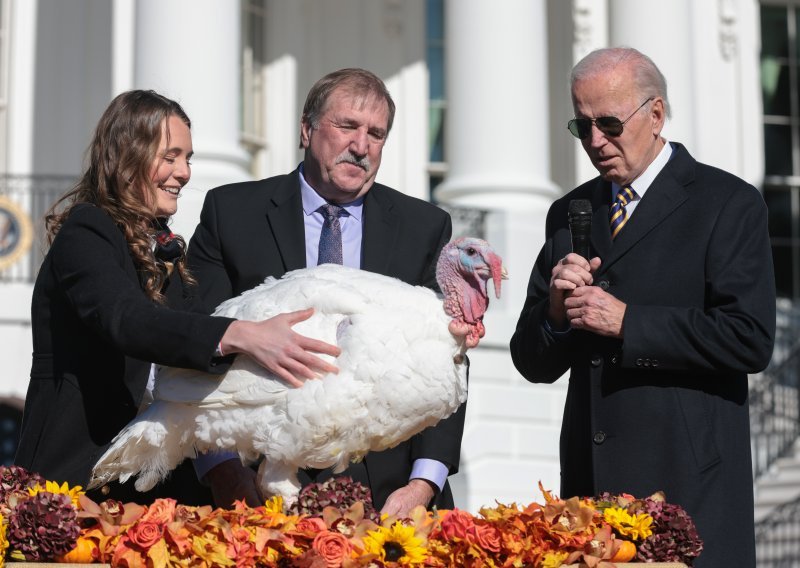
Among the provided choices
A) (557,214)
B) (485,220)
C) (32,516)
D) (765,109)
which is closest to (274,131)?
(485,220)

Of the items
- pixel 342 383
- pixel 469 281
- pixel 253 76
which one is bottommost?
pixel 342 383

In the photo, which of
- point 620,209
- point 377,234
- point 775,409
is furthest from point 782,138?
point 377,234

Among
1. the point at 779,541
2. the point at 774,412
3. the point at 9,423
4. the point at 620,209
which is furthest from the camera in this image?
the point at 9,423

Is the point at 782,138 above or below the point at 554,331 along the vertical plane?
above

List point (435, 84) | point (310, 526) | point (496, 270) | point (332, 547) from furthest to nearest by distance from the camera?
point (435, 84) → point (496, 270) → point (310, 526) → point (332, 547)

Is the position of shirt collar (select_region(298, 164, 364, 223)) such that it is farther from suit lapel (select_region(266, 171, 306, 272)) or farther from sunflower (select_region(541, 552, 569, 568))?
sunflower (select_region(541, 552, 569, 568))

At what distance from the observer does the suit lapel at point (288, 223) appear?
15.1 ft

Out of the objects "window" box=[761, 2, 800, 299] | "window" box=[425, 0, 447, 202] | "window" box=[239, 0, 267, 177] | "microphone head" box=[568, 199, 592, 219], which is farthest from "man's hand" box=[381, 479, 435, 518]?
"window" box=[761, 2, 800, 299]

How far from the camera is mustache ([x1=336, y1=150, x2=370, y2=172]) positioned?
14.8ft

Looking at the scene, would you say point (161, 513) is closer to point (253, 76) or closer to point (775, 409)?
point (775, 409)

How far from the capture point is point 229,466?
4.20 meters

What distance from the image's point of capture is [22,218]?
47.3 ft

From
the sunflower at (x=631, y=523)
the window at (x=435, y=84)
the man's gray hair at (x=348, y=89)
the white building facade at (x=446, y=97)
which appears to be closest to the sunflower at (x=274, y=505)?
the sunflower at (x=631, y=523)

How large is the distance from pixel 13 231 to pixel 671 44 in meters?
7.02
